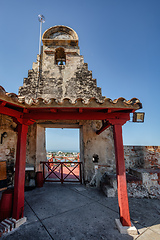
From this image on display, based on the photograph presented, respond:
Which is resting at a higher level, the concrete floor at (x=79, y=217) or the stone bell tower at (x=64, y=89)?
the stone bell tower at (x=64, y=89)

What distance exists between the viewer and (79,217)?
300cm

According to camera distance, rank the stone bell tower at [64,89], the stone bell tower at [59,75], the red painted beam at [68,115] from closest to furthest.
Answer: the red painted beam at [68,115], the stone bell tower at [64,89], the stone bell tower at [59,75]

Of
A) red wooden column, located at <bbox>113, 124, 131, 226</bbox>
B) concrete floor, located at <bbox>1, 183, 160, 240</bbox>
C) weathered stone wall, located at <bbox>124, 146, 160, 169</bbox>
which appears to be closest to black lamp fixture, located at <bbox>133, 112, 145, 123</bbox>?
red wooden column, located at <bbox>113, 124, 131, 226</bbox>

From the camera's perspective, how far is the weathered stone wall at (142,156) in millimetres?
5727

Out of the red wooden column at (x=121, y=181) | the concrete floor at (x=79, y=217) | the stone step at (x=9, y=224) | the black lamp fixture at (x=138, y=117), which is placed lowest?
the concrete floor at (x=79, y=217)

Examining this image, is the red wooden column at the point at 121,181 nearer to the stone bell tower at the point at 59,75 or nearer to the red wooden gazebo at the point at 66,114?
the red wooden gazebo at the point at 66,114

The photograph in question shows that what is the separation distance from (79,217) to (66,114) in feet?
9.01

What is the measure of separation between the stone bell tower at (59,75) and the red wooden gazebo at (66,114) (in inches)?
117

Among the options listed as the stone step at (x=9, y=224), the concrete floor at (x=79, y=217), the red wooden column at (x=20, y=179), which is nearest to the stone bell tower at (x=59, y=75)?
the red wooden column at (x=20, y=179)

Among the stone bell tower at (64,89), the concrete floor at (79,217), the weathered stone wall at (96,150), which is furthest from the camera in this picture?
the stone bell tower at (64,89)

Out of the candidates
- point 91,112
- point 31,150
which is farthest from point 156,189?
point 31,150

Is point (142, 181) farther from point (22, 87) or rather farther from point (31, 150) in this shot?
point (22, 87)

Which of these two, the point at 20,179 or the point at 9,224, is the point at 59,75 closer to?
the point at 20,179

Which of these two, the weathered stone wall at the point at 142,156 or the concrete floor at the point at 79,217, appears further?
the weathered stone wall at the point at 142,156
